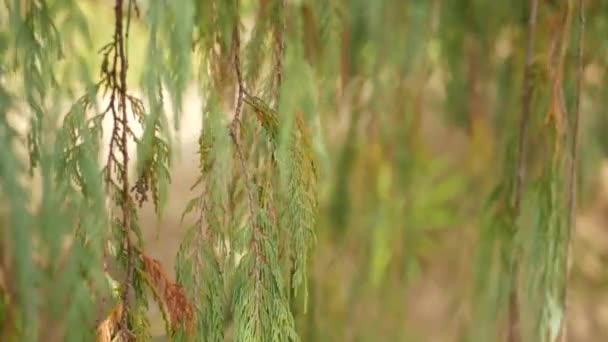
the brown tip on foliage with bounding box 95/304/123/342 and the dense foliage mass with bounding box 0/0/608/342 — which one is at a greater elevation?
the dense foliage mass with bounding box 0/0/608/342

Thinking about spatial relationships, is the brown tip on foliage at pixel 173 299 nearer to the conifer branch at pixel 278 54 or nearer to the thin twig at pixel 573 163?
the conifer branch at pixel 278 54

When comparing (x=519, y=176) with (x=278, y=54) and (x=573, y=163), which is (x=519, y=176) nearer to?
(x=573, y=163)

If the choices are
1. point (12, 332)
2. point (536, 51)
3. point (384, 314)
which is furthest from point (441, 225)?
point (12, 332)

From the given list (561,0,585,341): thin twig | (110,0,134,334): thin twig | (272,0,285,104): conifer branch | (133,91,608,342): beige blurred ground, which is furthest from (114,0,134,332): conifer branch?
(133,91,608,342): beige blurred ground

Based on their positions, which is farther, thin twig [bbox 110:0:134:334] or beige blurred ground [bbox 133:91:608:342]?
beige blurred ground [bbox 133:91:608:342]

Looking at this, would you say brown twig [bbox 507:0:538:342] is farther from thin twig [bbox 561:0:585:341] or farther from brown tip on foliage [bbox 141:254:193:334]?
brown tip on foliage [bbox 141:254:193:334]

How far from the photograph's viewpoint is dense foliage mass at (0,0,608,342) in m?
0.71

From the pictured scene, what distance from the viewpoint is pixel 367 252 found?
5.14 feet

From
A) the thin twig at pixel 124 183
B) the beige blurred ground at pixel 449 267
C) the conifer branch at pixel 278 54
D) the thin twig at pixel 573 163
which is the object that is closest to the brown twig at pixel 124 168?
the thin twig at pixel 124 183

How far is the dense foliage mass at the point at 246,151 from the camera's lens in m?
0.71

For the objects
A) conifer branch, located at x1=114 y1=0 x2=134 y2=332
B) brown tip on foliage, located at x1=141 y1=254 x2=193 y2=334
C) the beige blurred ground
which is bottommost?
the beige blurred ground

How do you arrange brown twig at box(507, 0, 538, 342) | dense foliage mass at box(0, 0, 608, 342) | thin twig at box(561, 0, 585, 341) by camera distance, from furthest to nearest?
brown twig at box(507, 0, 538, 342), thin twig at box(561, 0, 585, 341), dense foliage mass at box(0, 0, 608, 342)

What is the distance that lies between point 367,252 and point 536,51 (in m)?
0.44

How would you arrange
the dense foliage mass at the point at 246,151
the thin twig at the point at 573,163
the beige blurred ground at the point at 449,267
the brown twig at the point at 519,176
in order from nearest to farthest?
1. the dense foliage mass at the point at 246,151
2. the thin twig at the point at 573,163
3. the brown twig at the point at 519,176
4. the beige blurred ground at the point at 449,267
